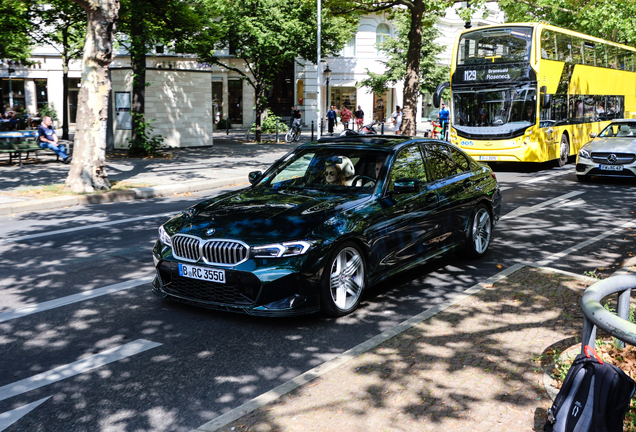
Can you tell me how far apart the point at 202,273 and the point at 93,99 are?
10146mm

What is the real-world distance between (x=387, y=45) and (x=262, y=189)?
41.0 metres

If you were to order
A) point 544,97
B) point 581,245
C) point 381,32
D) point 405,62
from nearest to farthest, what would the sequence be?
point 581,245
point 544,97
point 405,62
point 381,32

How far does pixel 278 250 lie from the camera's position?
5234mm

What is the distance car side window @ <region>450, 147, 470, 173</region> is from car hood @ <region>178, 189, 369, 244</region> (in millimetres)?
2063

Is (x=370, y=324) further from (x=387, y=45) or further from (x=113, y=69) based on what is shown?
(x=387, y=45)

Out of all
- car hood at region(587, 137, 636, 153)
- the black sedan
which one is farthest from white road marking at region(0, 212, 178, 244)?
car hood at region(587, 137, 636, 153)

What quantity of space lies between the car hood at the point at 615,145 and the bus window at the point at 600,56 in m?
6.94

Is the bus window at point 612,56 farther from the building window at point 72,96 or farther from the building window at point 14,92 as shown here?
the building window at point 14,92

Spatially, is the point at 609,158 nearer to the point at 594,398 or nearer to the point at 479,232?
the point at 479,232

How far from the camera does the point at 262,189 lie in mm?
6762

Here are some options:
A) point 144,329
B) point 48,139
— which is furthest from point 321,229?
point 48,139

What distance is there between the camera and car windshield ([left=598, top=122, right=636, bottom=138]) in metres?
17.1

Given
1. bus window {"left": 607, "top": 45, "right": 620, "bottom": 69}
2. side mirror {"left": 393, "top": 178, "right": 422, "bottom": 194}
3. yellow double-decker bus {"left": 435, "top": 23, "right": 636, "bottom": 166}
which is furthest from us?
bus window {"left": 607, "top": 45, "right": 620, "bottom": 69}

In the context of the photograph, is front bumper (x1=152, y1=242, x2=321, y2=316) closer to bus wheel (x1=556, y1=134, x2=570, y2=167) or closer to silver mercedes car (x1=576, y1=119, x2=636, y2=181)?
silver mercedes car (x1=576, y1=119, x2=636, y2=181)
